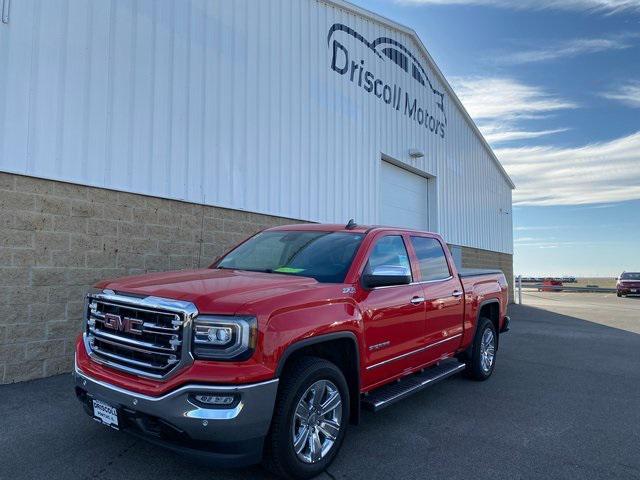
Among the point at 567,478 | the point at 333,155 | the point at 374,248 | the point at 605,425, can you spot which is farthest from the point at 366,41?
the point at 567,478

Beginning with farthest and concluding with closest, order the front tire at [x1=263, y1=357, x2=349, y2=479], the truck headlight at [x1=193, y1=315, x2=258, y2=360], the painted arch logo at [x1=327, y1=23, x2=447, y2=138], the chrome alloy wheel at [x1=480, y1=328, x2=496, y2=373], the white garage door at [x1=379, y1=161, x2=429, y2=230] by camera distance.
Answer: the white garage door at [x1=379, y1=161, x2=429, y2=230] → the painted arch logo at [x1=327, y1=23, x2=447, y2=138] → the chrome alloy wheel at [x1=480, y1=328, x2=496, y2=373] → the front tire at [x1=263, y1=357, x2=349, y2=479] → the truck headlight at [x1=193, y1=315, x2=258, y2=360]

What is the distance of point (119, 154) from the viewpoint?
6.47m

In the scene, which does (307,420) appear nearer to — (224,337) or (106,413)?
(224,337)

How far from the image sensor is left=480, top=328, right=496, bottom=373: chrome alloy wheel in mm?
6320

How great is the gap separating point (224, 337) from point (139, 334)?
26.9 inches

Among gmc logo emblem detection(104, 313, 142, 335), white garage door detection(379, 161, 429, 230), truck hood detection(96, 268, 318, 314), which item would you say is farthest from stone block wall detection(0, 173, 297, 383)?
white garage door detection(379, 161, 429, 230)

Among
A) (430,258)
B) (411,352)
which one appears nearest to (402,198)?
(430,258)

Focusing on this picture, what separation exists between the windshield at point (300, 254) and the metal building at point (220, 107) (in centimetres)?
261

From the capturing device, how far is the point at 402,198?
13977 mm

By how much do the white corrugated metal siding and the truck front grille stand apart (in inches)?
123

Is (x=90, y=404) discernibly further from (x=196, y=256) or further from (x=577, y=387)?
(x=577, y=387)

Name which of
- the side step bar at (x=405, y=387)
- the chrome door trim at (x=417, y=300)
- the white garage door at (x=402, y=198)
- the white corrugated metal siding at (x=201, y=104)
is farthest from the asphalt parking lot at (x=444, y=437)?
the white garage door at (x=402, y=198)

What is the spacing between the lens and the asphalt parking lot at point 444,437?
139 inches

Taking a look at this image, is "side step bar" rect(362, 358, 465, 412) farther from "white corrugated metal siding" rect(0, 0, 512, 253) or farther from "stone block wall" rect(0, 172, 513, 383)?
"white corrugated metal siding" rect(0, 0, 512, 253)
